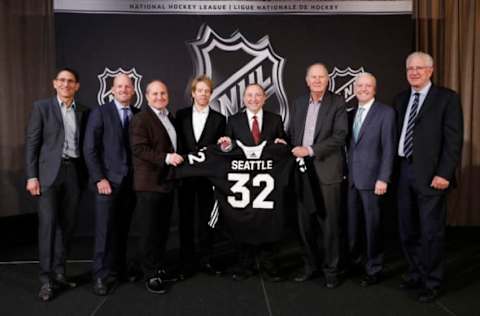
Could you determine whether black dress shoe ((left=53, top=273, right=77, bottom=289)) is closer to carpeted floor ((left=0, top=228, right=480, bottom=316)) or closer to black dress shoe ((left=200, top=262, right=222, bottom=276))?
carpeted floor ((left=0, top=228, right=480, bottom=316))

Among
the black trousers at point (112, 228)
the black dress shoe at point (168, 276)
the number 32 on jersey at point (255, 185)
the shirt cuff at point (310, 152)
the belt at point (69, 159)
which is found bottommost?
the black dress shoe at point (168, 276)

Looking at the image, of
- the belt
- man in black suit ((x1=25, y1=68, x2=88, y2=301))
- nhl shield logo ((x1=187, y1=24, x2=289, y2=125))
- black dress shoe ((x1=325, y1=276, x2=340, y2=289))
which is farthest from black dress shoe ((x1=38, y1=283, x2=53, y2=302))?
nhl shield logo ((x1=187, y1=24, x2=289, y2=125))

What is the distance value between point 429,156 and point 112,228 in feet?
8.02

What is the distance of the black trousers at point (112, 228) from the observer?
10.2ft

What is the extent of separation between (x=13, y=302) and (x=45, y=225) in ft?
1.94

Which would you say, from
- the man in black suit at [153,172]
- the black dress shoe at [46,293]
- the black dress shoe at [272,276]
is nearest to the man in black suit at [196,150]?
the man in black suit at [153,172]

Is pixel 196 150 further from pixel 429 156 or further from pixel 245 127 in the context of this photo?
pixel 429 156

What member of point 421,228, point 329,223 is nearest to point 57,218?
point 329,223

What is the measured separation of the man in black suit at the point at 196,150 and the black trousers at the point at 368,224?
3.74 ft

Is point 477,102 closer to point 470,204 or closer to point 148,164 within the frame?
point 470,204

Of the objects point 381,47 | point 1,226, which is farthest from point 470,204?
→ point 1,226

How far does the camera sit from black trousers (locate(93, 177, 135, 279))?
10.2ft

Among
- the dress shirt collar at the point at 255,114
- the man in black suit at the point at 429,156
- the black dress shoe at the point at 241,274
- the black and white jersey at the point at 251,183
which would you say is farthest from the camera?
the black dress shoe at the point at 241,274

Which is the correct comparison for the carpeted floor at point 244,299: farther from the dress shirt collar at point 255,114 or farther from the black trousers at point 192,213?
the dress shirt collar at point 255,114
